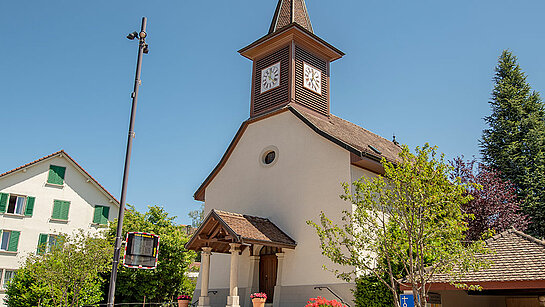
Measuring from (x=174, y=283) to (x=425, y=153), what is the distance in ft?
63.1

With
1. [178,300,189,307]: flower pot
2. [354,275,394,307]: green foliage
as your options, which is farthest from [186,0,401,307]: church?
[178,300,189,307]: flower pot

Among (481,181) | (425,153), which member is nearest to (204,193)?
(481,181)

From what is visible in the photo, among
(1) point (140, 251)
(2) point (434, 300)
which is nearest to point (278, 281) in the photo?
(2) point (434, 300)

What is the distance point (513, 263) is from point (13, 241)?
28145mm

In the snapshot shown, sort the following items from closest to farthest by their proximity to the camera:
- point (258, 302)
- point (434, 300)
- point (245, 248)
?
point (434, 300) < point (258, 302) < point (245, 248)

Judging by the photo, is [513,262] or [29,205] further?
[29,205]

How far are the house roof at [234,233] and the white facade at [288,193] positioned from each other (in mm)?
918

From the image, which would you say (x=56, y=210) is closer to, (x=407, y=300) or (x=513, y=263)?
(x=407, y=300)

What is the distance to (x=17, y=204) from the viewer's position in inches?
1163

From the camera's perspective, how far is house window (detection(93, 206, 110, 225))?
32.2 meters

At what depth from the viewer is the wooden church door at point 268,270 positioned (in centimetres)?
1909

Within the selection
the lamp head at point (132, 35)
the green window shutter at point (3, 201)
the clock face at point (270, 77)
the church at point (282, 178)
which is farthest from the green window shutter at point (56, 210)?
the lamp head at point (132, 35)

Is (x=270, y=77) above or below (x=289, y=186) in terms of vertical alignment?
above

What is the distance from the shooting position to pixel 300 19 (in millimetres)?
24359
